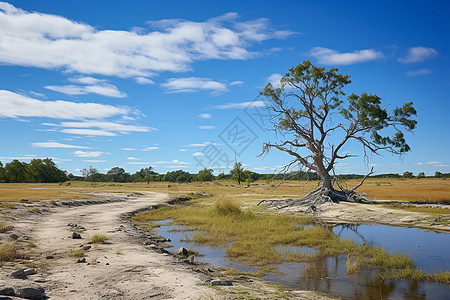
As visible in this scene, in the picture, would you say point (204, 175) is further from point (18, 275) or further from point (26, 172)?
point (18, 275)

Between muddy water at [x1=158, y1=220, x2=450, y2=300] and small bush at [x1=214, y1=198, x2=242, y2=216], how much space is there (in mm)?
6928

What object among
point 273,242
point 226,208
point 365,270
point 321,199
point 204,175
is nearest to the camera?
point 365,270

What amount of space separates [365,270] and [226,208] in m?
15.4

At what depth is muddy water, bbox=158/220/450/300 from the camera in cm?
893

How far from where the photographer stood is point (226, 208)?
25766 mm

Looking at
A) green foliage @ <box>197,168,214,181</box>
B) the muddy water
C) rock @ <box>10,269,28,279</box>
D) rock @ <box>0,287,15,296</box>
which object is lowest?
the muddy water

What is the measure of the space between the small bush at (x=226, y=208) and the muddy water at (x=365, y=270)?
693cm

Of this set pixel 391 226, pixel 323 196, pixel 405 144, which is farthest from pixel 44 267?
pixel 405 144

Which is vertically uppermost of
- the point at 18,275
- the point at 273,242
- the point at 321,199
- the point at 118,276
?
the point at 321,199

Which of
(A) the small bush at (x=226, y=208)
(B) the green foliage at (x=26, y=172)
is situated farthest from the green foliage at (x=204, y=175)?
(A) the small bush at (x=226, y=208)

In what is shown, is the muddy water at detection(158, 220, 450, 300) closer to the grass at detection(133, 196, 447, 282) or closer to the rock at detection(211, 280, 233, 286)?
the grass at detection(133, 196, 447, 282)

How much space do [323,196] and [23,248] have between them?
25761 millimetres

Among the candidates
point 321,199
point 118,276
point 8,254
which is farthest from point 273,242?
point 321,199

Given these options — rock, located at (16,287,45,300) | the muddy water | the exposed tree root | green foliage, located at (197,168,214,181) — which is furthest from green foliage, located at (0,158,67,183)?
rock, located at (16,287,45,300)
